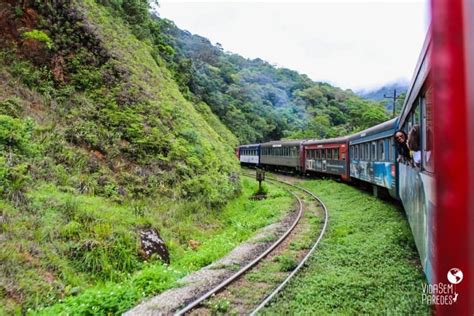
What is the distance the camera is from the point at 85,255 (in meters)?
7.56

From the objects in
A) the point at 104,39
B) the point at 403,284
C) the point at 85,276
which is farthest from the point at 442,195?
the point at 104,39

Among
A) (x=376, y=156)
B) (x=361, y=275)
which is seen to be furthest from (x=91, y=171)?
(x=376, y=156)

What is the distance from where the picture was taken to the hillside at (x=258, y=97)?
132 feet

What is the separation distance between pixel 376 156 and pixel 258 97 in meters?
53.2

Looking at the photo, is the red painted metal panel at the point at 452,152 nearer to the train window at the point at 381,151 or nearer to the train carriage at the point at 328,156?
the train window at the point at 381,151

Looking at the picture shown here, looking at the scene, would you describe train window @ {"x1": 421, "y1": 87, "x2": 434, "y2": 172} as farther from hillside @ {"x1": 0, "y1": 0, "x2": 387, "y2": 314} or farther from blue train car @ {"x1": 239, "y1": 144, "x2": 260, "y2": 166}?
blue train car @ {"x1": 239, "y1": 144, "x2": 260, "y2": 166}

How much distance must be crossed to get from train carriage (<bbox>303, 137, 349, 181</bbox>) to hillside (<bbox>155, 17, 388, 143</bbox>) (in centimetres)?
1009

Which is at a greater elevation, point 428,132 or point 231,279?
point 428,132

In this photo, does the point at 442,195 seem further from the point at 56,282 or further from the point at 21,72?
the point at 21,72

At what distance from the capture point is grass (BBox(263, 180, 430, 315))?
19.0ft

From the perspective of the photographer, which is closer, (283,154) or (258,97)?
(283,154)

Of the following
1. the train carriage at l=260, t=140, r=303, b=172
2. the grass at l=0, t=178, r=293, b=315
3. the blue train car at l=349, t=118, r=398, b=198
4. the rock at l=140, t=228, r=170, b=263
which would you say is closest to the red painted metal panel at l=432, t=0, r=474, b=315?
the grass at l=0, t=178, r=293, b=315

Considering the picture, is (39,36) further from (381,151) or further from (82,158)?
(381,151)

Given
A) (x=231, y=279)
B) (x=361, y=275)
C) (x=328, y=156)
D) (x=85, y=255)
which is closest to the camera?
(x=361, y=275)
